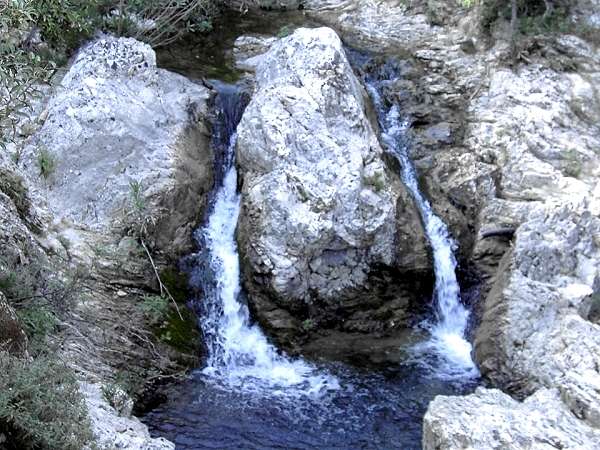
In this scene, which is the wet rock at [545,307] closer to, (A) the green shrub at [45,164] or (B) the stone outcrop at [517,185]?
(B) the stone outcrop at [517,185]

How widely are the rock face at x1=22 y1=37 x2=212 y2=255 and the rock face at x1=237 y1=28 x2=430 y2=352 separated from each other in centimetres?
103

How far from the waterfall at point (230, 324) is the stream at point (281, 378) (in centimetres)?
2

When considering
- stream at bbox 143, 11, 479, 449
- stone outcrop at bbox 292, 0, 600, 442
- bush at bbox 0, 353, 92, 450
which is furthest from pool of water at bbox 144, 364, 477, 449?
bush at bbox 0, 353, 92, 450

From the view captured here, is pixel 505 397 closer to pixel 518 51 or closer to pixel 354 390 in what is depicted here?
pixel 354 390

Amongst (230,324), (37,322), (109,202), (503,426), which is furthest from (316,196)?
(503,426)

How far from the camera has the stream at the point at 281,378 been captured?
31.6 ft

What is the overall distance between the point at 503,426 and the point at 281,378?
3690 millimetres

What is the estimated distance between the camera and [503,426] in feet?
26.7

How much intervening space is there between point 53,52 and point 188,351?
6.29 metres

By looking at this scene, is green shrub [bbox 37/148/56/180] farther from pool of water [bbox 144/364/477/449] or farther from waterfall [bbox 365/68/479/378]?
waterfall [bbox 365/68/479/378]

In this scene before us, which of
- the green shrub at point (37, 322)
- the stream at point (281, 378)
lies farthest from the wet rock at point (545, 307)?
the green shrub at point (37, 322)

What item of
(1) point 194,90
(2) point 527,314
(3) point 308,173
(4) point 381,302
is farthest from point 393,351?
(1) point 194,90

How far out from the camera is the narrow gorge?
31.3 ft

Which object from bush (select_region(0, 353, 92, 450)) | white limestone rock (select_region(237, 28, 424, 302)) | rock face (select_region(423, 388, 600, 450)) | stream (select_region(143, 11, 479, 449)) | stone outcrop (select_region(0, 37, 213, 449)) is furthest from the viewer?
white limestone rock (select_region(237, 28, 424, 302))
